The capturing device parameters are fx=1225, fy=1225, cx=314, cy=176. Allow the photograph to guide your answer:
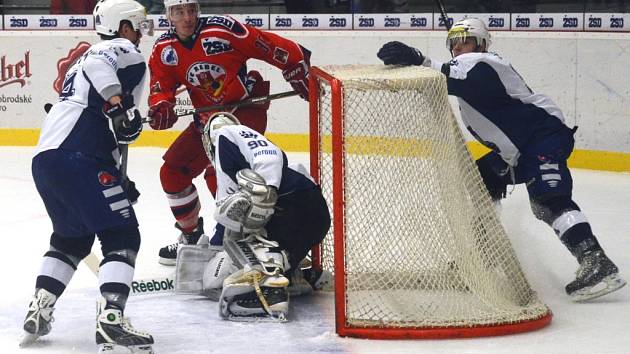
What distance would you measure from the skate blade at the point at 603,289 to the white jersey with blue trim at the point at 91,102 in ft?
5.47

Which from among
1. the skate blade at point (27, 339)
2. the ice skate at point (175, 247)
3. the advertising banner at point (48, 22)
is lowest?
the ice skate at point (175, 247)

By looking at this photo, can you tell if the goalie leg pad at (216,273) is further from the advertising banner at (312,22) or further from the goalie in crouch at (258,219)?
the advertising banner at (312,22)

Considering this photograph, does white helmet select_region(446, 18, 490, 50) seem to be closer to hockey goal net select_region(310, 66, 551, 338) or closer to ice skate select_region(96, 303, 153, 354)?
hockey goal net select_region(310, 66, 551, 338)

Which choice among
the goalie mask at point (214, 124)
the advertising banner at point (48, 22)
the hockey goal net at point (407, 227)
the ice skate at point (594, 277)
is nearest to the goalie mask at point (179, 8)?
the goalie mask at point (214, 124)

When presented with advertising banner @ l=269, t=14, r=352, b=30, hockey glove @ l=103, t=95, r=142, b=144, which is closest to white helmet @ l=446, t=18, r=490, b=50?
hockey glove @ l=103, t=95, r=142, b=144

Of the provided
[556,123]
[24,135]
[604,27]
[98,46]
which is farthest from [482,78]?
[24,135]

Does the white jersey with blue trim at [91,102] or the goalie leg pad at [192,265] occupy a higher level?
the white jersey with blue trim at [91,102]

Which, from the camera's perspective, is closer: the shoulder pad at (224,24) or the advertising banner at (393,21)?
the shoulder pad at (224,24)

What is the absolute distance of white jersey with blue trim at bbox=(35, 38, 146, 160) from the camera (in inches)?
144

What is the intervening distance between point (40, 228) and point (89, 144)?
2.08m

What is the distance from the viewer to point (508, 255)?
404cm

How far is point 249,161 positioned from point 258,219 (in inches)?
7.9

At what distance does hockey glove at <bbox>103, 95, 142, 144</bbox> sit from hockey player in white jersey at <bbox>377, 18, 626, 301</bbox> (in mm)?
911

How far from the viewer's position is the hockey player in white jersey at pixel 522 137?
14.0 feet
